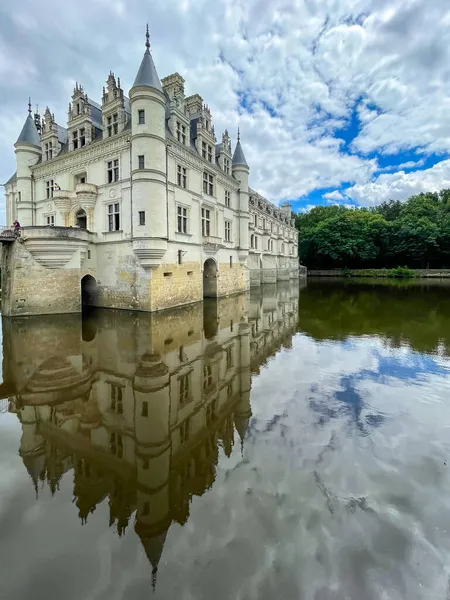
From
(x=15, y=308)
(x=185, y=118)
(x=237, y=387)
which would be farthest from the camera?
(x=185, y=118)

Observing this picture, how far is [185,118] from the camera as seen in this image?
2031 centimetres

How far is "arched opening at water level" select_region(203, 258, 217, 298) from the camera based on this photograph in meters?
25.1

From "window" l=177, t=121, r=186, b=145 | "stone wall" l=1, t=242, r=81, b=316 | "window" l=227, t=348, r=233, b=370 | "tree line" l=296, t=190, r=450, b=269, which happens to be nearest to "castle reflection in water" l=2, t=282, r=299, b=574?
"window" l=227, t=348, r=233, b=370

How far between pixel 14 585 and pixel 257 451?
10.6ft

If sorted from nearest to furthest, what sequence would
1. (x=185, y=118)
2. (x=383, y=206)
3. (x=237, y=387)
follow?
(x=237, y=387) → (x=185, y=118) → (x=383, y=206)

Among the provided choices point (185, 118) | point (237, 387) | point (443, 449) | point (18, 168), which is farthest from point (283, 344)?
point (18, 168)

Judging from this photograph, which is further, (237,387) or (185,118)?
(185,118)

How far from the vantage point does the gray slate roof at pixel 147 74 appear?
16.8 m

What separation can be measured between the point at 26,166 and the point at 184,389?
24367mm

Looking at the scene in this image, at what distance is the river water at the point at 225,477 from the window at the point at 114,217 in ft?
36.9

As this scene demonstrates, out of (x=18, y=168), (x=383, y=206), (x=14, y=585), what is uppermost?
(x=383, y=206)

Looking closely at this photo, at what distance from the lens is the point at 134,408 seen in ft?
21.2

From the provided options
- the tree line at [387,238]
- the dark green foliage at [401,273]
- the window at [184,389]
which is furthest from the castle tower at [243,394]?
the tree line at [387,238]

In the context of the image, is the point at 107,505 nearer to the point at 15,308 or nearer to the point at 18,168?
the point at 15,308
